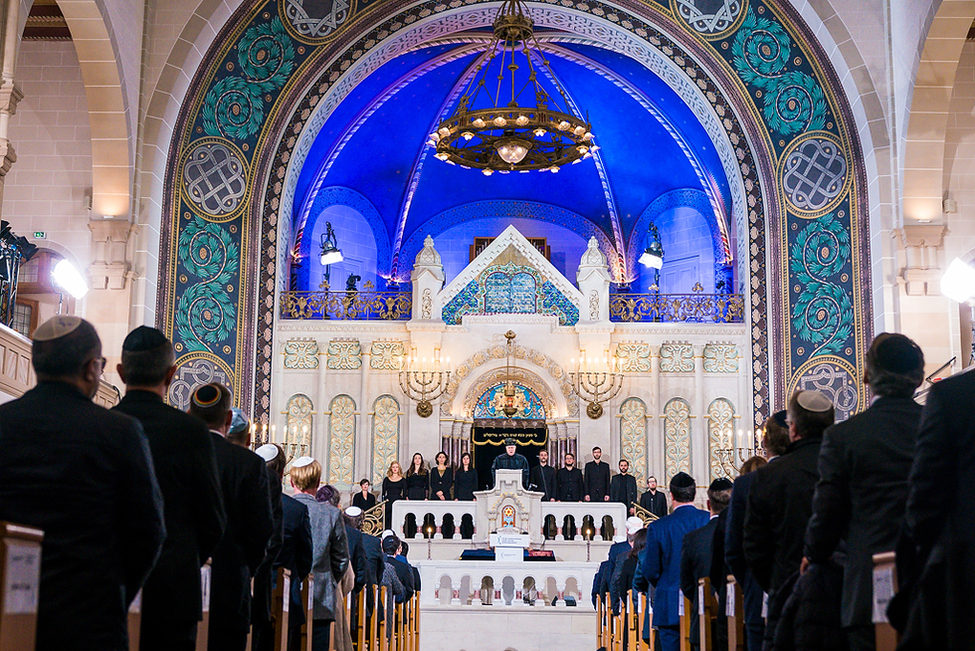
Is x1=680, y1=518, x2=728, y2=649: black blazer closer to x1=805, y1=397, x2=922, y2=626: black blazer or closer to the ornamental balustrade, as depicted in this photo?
x1=805, y1=397, x2=922, y2=626: black blazer

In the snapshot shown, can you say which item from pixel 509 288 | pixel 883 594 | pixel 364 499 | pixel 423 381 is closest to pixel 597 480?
pixel 423 381

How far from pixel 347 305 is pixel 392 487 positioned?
3.37 m

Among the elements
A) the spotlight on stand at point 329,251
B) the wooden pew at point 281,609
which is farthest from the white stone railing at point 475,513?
the wooden pew at point 281,609

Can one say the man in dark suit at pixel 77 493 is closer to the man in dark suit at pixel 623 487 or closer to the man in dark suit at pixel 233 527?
the man in dark suit at pixel 233 527

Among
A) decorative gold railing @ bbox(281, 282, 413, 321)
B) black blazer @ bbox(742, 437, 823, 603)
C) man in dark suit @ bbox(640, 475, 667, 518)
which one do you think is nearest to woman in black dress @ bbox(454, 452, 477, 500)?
man in dark suit @ bbox(640, 475, 667, 518)

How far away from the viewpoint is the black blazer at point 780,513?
4223 mm

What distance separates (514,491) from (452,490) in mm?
1785

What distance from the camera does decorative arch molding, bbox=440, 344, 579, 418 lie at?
1692 centimetres

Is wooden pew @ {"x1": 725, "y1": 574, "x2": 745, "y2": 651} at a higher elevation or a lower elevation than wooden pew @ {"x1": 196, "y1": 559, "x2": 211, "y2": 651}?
lower

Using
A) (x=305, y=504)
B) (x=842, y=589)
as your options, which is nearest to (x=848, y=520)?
(x=842, y=589)

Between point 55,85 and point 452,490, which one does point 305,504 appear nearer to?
point 452,490

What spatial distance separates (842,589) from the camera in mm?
3672

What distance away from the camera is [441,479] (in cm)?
1577

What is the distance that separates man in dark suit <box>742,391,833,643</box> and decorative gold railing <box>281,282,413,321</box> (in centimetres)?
1320
